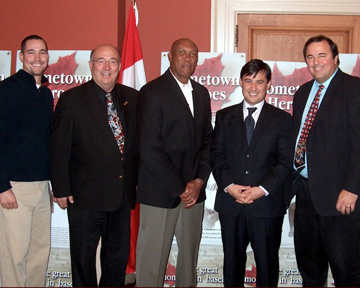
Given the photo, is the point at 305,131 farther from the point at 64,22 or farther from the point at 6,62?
the point at 6,62

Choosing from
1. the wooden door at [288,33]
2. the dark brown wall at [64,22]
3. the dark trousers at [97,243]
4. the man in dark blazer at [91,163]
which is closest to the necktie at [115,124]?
the man in dark blazer at [91,163]

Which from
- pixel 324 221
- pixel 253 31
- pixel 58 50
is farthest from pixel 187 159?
pixel 253 31

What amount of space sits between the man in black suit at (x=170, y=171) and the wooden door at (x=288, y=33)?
1.32 m

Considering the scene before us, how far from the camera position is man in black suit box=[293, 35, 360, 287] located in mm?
2209

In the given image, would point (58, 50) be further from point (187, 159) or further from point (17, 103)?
point (187, 159)

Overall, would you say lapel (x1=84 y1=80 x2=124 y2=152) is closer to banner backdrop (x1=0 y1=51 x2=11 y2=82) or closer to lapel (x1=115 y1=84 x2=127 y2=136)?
lapel (x1=115 y1=84 x2=127 y2=136)

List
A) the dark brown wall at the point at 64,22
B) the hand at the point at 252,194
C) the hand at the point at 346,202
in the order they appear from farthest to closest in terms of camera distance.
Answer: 1. the dark brown wall at the point at 64,22
2. the hand at the point at 252,194
3. the hand at the point at 346,202

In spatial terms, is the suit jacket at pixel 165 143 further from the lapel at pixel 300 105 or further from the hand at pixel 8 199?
the hand at pixel 8 199

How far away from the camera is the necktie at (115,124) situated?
241 cm

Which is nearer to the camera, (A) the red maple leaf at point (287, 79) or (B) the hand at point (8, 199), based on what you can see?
(B) the hand at point (8, 199)

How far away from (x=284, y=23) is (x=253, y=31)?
29 cm

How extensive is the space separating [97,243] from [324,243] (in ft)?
4.53

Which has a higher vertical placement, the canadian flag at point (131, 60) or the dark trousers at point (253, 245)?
the canadian flag at point (131, 60)

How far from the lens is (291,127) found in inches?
95.8
